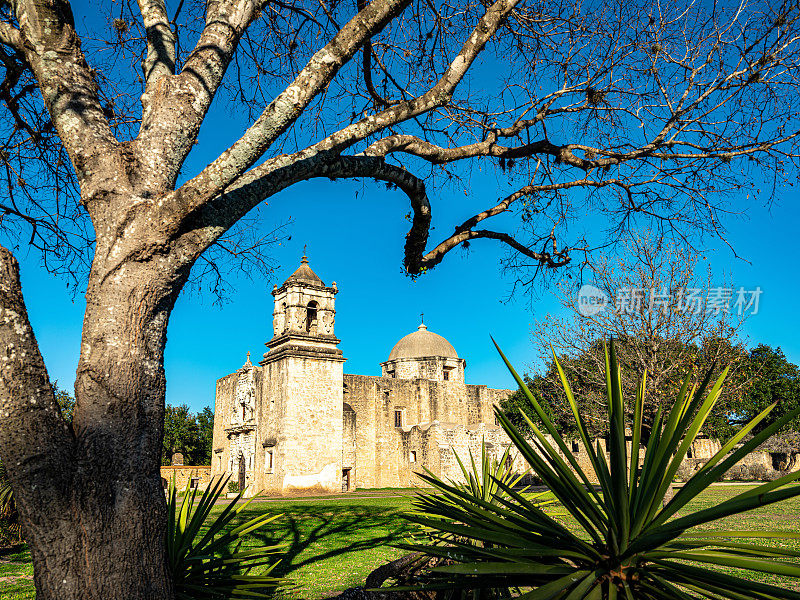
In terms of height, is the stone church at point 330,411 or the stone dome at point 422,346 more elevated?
the stone dome at point 422,346

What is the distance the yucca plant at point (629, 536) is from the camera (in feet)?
6.23

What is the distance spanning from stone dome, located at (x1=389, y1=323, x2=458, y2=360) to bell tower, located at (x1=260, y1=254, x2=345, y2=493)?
10569mm

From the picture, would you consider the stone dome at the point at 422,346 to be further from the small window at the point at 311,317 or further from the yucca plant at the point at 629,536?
the yucca plant at the point at 629,536

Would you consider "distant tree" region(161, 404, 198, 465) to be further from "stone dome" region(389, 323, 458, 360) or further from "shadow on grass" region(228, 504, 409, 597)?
"shadow on grass" region(228, 504, 409, 597)

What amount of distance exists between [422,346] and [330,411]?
11.8m

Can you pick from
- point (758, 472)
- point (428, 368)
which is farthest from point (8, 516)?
point (758, 472)

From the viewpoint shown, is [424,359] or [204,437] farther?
[204,437]

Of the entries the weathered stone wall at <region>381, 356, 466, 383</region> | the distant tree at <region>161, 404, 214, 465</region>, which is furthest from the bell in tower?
the distant tree at <region>161, 404, 214, 465</region>

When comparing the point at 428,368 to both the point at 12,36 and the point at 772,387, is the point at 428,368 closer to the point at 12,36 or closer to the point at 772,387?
the point at 772,387

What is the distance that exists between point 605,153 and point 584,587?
12.2 ft

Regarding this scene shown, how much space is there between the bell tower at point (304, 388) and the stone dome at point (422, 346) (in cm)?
1057

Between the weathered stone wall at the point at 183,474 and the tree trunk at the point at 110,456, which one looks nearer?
the tree trunk at the point at 110,456

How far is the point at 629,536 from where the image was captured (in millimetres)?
2168

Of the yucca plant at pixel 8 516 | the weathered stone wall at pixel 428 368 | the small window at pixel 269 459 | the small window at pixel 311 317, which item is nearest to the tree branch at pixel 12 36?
the yucca plant at pixel 8 516
